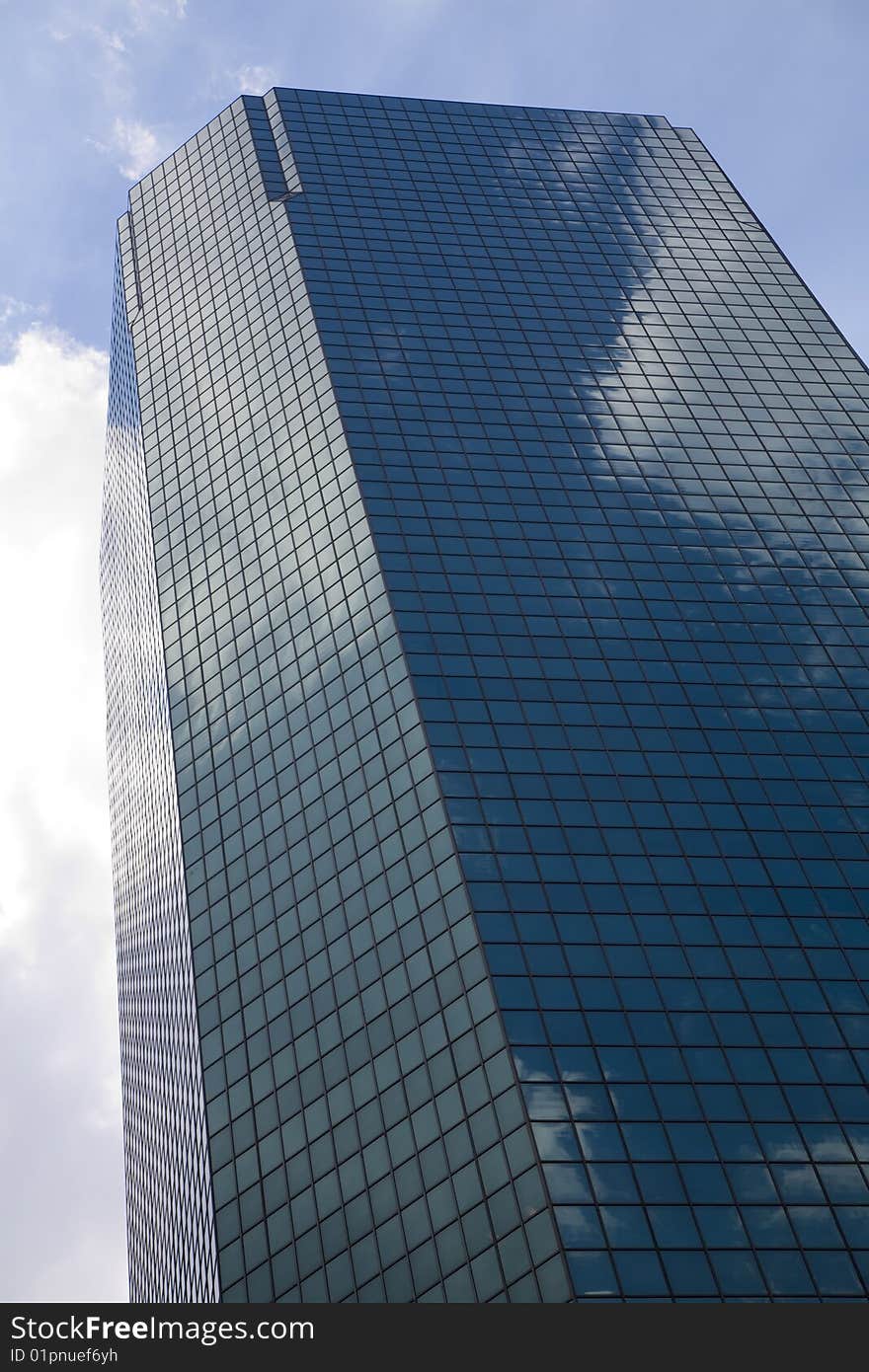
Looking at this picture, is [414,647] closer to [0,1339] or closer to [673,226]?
[0,1339]

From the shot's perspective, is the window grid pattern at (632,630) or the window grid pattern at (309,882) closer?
the window grid pattern at (632,630)

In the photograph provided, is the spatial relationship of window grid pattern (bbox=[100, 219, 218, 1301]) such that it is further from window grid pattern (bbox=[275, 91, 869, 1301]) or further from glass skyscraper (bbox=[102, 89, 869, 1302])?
window grid pattern (bbox=[275, 91, 869, 1301])

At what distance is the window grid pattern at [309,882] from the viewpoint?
190ft

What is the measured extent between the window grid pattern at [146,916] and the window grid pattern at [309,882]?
11.3ft

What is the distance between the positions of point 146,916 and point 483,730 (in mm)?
46122

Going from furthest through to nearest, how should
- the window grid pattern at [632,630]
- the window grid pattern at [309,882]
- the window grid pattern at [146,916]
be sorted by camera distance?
the window grid pattern at [146,916] < the window grid pattern at [309,882] < the window grid pattern at [632,630]

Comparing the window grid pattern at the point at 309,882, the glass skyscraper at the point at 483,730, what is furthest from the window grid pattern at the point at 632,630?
the window grid pattern at the point at 309,882

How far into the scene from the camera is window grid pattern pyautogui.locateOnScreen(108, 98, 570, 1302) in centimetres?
5791

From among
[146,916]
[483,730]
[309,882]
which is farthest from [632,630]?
[146,916]

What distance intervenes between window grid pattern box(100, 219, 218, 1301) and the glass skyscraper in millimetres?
935

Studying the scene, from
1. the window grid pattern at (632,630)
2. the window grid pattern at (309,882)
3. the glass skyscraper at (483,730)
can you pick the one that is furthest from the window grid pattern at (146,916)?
the window grid pattern at (632,630)

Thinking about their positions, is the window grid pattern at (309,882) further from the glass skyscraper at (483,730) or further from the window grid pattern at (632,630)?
the window grid pattern at (632,630)

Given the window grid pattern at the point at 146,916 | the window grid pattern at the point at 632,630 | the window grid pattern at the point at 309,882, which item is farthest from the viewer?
the window grid pattern at the point at 146,916

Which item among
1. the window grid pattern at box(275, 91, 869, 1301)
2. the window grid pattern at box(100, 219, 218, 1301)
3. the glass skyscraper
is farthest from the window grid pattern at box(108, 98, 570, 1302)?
the window grid pattern at box(100, 219, 218, 1301)
